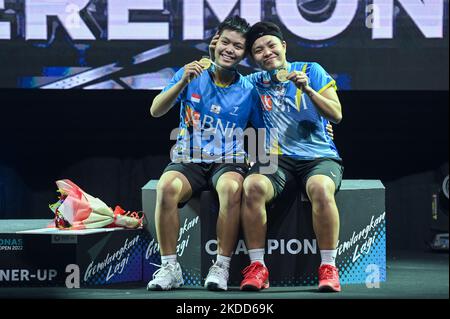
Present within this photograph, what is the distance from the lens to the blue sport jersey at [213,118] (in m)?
5.31

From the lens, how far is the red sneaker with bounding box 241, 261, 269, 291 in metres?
4.99

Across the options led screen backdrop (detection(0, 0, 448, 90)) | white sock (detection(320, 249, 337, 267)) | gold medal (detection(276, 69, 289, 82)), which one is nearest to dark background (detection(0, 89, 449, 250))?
led screen backdrop (detection(0, 0, 448, 90))

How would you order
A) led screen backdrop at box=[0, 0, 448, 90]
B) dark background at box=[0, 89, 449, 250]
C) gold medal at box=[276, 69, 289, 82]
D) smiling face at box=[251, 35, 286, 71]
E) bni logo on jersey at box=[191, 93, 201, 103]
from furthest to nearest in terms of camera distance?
dark background at box=[0, 89, 449, 250]
led screen backdrop at box=[0, 0, 448, 90]
bni logo on jersey at box=[191, 93, 201, 103]
smiling face at box=[251, 35, 286, 71]
gold medal at box=[276, 69, 289, 82]

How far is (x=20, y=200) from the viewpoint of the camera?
6.96 meters

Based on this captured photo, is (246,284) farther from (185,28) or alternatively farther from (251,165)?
(185,28)

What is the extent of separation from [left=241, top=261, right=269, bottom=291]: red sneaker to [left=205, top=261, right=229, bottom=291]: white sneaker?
0.09 meters

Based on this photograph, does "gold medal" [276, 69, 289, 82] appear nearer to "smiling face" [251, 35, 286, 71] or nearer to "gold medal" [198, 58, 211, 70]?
"smiling face" [251, 35, 286, 71]

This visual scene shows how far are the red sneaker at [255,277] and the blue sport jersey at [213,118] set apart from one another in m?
0.58

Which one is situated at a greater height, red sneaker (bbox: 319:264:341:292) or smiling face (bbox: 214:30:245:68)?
smiling face (bbox: 214:30:245:68)

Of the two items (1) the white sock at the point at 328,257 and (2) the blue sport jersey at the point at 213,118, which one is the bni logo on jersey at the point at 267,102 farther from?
(1) the white sock at the point at 328,257

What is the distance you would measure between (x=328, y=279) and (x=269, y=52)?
1154mm

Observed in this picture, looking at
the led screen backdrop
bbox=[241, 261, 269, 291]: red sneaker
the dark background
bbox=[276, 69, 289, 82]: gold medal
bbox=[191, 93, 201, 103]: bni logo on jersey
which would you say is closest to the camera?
bbox=[241, 261, 269, 291]: red sneaker

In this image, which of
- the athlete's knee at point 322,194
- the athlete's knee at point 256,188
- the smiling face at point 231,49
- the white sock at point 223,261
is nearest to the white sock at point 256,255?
the white sock at point 223,261
